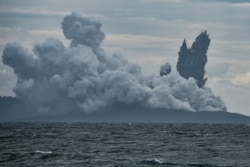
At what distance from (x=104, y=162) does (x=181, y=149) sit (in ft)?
103

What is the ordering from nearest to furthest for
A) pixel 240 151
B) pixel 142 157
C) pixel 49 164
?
pixel 49 164 < pixel 142 157 < pixel 240 151

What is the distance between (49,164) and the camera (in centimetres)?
8400

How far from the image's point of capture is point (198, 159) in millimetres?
95000

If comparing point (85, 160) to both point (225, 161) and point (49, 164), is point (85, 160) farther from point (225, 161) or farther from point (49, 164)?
point (225, 161)

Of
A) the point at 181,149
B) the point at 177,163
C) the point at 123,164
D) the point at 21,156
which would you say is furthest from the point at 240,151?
the point at 21,156

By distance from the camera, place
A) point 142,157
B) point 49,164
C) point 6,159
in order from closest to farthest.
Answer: point 49,164, point 6,159, point 142,157

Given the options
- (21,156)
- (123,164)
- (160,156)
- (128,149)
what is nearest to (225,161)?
(160,156)

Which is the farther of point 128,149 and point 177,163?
point 128,149

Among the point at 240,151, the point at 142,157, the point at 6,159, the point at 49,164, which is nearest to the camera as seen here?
the point at 49,164

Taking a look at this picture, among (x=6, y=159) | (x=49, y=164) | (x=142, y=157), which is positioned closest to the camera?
(x=49, y=164)

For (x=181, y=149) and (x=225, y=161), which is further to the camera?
(x=181, y=149)

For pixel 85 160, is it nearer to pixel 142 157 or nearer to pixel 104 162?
pixel 104 162

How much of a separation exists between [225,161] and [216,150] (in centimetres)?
2116

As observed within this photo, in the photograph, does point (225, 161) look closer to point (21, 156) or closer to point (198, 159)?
point (198, 159)
